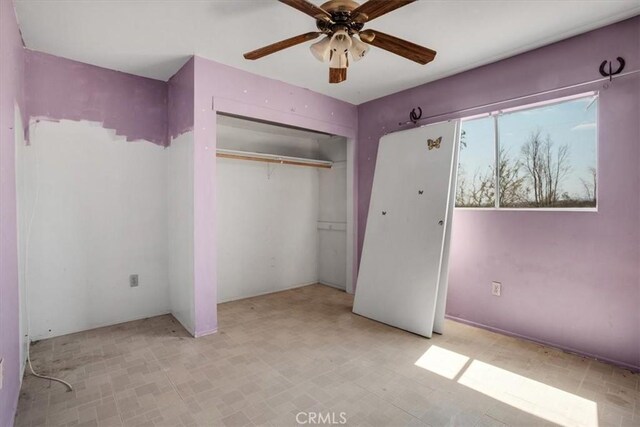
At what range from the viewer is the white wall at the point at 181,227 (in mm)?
2939

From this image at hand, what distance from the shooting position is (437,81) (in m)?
3.37

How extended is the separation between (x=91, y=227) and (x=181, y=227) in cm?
82

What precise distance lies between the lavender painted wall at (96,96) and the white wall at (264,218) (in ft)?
2.76

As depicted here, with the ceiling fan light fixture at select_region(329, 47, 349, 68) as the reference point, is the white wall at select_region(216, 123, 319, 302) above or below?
below

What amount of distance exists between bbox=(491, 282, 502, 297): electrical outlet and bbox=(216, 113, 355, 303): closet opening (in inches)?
67.8

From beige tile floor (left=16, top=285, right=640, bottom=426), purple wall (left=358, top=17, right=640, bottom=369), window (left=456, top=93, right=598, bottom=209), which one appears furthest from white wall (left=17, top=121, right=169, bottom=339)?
window (left=456, top=93, right=598, bottom=209)

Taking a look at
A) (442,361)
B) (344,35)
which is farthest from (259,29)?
(442,361)

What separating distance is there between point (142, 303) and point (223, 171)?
5.61 feet

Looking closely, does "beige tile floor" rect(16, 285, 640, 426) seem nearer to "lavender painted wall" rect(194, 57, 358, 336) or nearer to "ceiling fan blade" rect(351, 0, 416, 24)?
"lavender painted wall" rect(194, 57, 358, 336)

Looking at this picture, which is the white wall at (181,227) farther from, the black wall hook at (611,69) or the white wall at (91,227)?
the black wall hook at (611,69)

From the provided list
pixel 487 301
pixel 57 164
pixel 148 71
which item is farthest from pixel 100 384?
pixel 487 301

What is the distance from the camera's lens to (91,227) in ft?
9.99

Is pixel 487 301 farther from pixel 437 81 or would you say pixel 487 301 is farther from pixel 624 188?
pixel 437 81

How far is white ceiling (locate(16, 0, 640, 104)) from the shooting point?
7.03 ft
